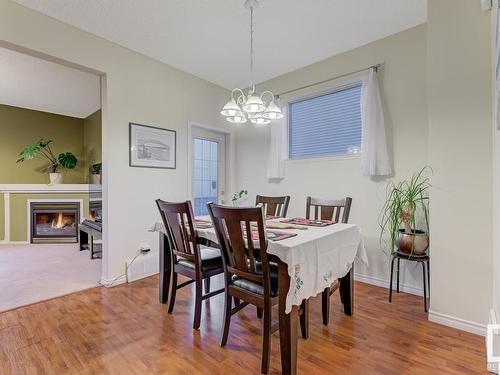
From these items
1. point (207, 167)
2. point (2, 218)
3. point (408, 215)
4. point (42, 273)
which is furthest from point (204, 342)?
point (2, 218)

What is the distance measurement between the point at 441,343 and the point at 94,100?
5735 mm

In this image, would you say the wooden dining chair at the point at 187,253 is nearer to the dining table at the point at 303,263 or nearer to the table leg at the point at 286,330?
the dining table at the point at 303,263

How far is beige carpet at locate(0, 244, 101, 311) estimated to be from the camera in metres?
2.71

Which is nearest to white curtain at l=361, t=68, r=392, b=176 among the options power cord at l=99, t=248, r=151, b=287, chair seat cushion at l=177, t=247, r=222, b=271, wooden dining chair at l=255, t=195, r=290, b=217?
wooden dining chair at l=255, t=195, r=290, b=217

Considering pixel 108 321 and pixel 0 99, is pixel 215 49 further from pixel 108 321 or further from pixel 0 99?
pixel 0 99

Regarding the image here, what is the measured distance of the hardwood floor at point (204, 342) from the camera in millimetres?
1646

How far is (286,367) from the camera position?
59.6 inches

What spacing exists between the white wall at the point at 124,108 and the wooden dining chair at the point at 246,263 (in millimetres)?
1804

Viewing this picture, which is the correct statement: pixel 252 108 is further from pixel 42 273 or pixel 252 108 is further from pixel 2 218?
pixel 2 218

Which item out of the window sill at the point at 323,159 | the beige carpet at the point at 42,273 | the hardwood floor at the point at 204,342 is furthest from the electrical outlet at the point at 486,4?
the beige carpet at the point at 42,273

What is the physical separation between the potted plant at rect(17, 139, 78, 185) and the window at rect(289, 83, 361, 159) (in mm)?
4537

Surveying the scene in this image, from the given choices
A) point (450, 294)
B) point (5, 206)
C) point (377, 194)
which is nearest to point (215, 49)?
point (377, 194)

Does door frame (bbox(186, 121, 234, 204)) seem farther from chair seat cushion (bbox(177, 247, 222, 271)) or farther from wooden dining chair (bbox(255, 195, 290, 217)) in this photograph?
chair seat cushion (bbox(177, 247, 222, 271))

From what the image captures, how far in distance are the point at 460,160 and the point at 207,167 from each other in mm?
3218
